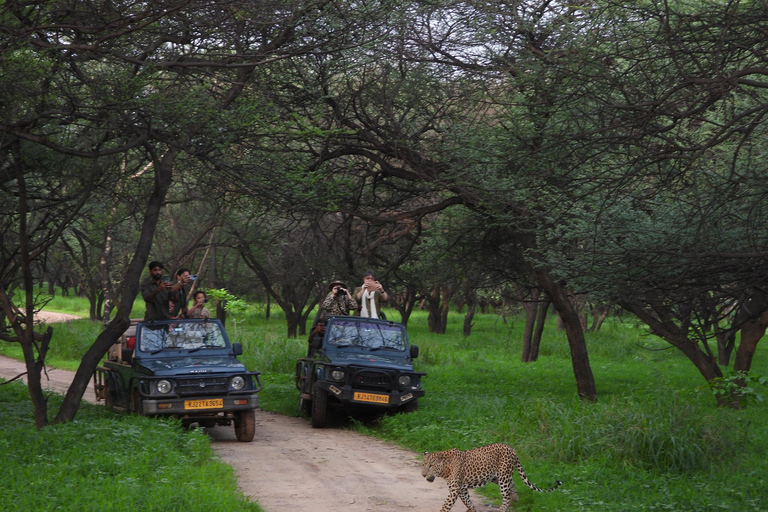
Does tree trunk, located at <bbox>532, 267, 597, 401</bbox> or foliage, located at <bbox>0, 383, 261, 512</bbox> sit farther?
tree trunk, located at <bbox>532, 267, 597, 401</bbox>

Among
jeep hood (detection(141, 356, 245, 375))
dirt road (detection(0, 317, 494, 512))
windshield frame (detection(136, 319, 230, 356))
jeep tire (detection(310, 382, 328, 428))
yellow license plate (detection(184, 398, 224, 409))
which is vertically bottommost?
dirt road (detection(0, 317, 494, 512))

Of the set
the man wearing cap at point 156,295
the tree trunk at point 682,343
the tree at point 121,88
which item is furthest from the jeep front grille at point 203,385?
the tree trunk at point 682,343

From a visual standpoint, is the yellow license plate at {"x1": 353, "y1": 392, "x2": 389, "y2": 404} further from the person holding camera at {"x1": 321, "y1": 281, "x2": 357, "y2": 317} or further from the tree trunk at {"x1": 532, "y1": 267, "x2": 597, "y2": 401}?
the tree trunk at {"x1": 532, "y1": 267, "x2": 597, "y2": 401}

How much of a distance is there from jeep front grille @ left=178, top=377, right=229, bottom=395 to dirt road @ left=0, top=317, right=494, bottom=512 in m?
0.73

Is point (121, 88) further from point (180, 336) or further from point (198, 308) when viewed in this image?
point (198, 308)

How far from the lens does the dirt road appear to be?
7965 millimetres

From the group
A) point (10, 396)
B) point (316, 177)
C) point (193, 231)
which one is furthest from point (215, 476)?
point (193, 231)

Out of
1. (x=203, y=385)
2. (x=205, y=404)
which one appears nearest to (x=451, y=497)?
(x=205, y=404)

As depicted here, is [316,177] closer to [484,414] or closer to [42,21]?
[42,21]

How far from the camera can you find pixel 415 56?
14.0 m

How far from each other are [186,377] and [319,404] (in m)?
2.45

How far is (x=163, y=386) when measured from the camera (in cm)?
1105

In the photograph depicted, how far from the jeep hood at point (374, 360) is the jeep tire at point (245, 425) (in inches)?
70.7

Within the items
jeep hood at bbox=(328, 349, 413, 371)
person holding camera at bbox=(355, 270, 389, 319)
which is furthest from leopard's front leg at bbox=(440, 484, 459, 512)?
person holding camera at bbox=(355, 270, 389, 319)
